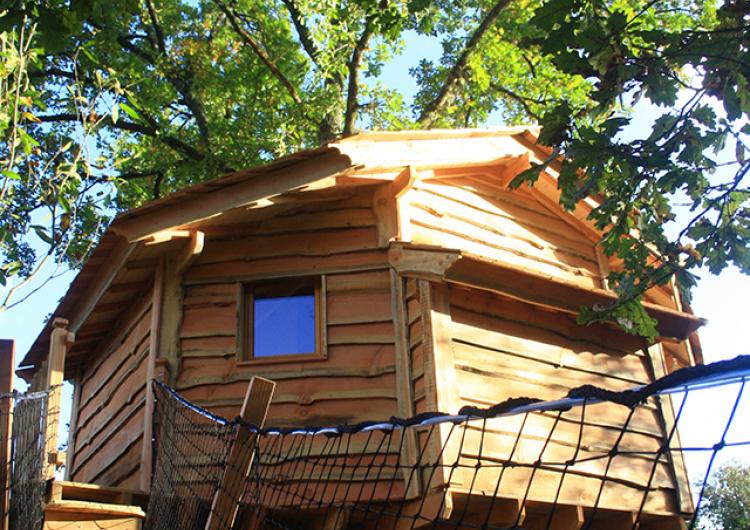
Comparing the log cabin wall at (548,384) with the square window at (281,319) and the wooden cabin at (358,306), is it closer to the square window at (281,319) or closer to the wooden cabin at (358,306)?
the wooden cabin at (358,306)

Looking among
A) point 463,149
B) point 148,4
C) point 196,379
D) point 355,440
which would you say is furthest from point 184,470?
point 148,4

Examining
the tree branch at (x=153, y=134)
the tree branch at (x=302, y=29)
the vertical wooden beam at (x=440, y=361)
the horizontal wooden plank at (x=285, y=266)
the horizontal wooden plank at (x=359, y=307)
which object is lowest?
the vertical wooden beam at (x=440, y=361)

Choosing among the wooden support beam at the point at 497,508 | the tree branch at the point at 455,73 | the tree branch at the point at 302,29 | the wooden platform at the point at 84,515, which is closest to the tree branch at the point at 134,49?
the tree branch at the point at 302,29

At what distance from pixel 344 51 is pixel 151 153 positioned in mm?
3770

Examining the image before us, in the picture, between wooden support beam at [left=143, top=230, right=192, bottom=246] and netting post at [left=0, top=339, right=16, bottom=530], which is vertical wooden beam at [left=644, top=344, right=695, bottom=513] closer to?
wooden support beam at [left=143, top=230, right=192, bottom=246]

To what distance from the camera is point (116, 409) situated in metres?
8.71

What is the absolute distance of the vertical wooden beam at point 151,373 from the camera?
734 centimetres

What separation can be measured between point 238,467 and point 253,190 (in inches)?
132

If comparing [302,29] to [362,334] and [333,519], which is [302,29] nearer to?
[362,334]

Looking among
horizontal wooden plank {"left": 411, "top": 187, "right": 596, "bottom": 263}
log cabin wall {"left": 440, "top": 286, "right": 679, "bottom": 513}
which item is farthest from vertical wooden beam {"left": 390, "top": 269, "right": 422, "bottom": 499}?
horizontal wooden plank {"left": 411, "top": 187, "right": 596, "bottom": 263}

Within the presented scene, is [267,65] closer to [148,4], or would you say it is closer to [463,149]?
[148,4]

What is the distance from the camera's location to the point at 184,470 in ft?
23.2

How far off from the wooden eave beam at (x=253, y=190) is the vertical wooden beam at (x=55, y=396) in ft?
4.93

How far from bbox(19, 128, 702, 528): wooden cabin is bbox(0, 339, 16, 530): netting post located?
2.49m
